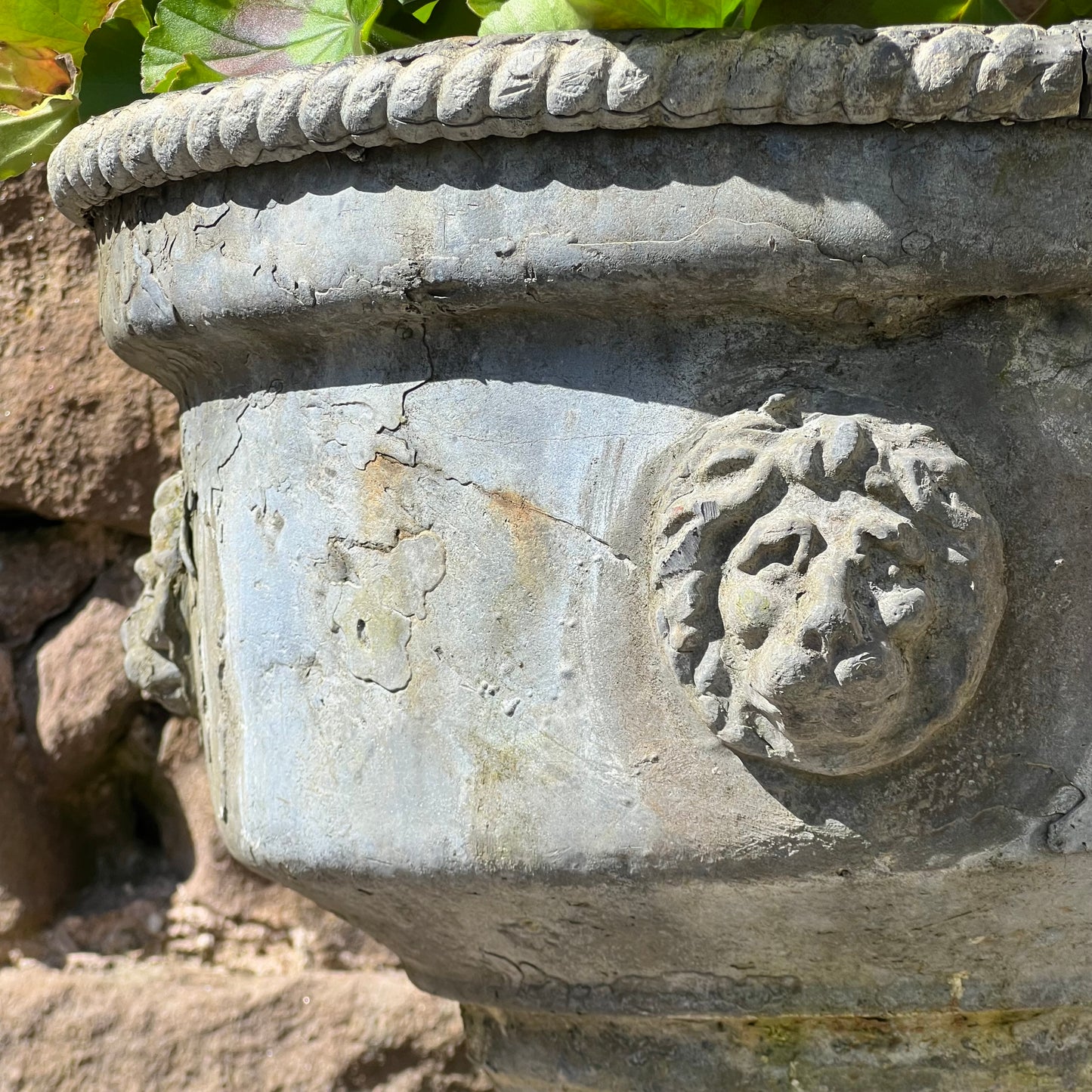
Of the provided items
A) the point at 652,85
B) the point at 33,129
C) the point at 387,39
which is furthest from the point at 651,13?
the point at 33,129

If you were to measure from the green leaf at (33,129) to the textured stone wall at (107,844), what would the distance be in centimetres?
34

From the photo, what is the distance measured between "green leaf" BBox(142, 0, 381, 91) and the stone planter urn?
0.07 metres

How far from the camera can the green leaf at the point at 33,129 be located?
40.9 inches

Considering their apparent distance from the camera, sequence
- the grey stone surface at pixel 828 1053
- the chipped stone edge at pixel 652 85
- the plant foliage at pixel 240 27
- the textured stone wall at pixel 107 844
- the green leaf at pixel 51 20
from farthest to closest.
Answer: the textured stone wall at pixel 107 844
the green leaf at pixel 51 20
the grey stone surface at pixel 828 1053
the plant foliage at pixel 240 27
the chipped stone edge at pixel 652 85

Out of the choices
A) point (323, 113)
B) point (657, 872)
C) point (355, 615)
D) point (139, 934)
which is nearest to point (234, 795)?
point (355, 615)

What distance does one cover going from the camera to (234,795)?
917mm

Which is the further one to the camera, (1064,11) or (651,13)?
(1064,11)

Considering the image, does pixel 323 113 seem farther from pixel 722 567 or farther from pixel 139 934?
pixel 139 934

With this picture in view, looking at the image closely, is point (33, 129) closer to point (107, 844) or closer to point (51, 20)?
point (51, 20)

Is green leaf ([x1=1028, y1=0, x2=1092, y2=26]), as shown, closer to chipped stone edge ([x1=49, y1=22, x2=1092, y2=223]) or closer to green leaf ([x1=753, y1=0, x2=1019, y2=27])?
green leaf ([x1=753, y1=0, x2=1019, y2=27])

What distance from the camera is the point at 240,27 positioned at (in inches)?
34.6

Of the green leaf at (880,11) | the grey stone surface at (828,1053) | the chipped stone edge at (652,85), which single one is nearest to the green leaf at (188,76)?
the chipped stone edge at (652,85)

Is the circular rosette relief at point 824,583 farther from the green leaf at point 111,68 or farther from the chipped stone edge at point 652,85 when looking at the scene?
the green leaf at point 111,68

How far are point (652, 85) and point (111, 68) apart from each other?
0.47 m
